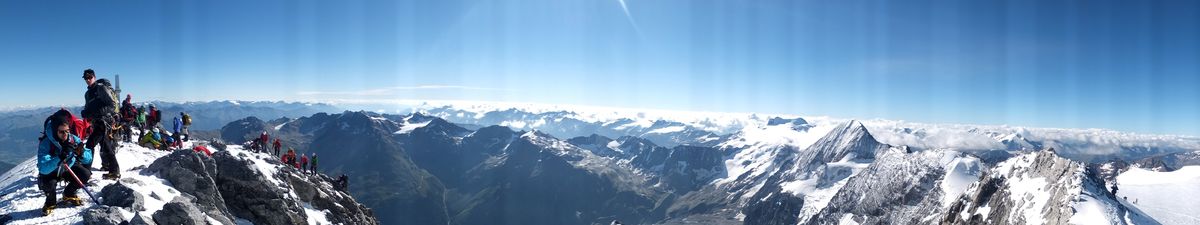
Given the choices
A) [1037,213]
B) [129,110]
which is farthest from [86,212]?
[1037,213]

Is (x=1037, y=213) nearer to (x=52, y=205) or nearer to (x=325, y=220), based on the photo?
(x=325, y=220)

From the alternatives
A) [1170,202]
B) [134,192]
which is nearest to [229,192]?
[134,192]

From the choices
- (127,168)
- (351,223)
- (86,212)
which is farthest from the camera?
(351,223)

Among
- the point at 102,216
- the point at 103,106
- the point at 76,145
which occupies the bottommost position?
the point at 102,216

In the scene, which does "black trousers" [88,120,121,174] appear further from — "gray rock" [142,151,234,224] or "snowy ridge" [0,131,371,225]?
"gray rock" [142,151,234,224]

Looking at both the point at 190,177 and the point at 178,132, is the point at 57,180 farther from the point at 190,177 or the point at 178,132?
the point at 178,132

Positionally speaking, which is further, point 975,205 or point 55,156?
point 975,205
